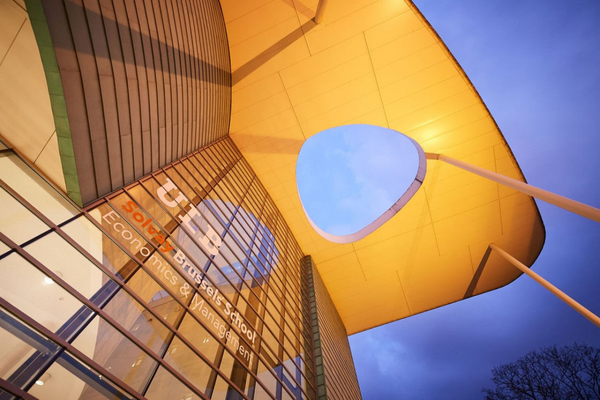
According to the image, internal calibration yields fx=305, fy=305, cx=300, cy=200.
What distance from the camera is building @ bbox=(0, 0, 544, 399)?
13.9ft

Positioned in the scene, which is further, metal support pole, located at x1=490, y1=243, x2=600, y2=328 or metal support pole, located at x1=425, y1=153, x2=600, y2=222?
metal support pole, located at x1=490, y1=243, x2=600, y2=328

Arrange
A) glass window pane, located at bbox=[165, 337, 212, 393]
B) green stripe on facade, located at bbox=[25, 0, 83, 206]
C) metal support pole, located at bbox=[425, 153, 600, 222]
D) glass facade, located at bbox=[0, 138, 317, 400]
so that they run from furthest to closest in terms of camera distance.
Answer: metal support pole, located at bbox=[425, 153, 600, 222]
glass window pane, located at bbox=[165, 337, 212, 393]
green stripe on facade, located at bbox=[25, 0, 83, 206]
glass facade, located at bbox=[0, 138, 317, 400]

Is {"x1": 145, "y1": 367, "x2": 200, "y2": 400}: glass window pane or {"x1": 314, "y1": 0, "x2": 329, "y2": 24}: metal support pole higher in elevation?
{"x1": 314, "y1": 0, "x2": 329, "y2": 24}: metal support pole

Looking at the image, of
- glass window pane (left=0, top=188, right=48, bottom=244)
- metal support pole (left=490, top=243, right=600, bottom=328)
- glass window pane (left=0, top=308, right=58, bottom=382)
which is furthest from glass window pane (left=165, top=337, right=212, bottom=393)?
metal support pole (left=490, top=243, right=600, bottom=328)

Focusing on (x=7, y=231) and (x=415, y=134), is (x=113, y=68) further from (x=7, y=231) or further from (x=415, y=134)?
(x=415, y=134)

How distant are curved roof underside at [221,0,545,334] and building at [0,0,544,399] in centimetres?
8

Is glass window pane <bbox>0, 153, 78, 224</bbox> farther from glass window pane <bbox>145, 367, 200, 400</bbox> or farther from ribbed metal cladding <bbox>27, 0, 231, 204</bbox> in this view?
glass window pane <bbox>145, 367, 200, 400</bbox>

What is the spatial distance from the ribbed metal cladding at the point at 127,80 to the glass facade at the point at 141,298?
56 centimetres

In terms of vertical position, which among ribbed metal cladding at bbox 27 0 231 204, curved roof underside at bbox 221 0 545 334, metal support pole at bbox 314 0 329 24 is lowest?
ribbed metal cladding at bbox 27 0 231 204

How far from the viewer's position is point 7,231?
12.4 ft

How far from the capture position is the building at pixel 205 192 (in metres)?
4.23

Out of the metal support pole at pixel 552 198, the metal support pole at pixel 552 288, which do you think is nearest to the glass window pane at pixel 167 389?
the metal support pole at pixel 552 198

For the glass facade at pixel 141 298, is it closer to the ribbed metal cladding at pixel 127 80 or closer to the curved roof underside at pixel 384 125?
the ribbed metal cladding at pixel 127 80

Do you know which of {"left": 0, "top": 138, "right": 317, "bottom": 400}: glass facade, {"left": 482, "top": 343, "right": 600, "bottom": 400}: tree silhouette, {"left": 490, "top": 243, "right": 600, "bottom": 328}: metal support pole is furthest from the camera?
{"left": 482, "top": 343, "right": 600, "bottom": 400}: tree silhouette
